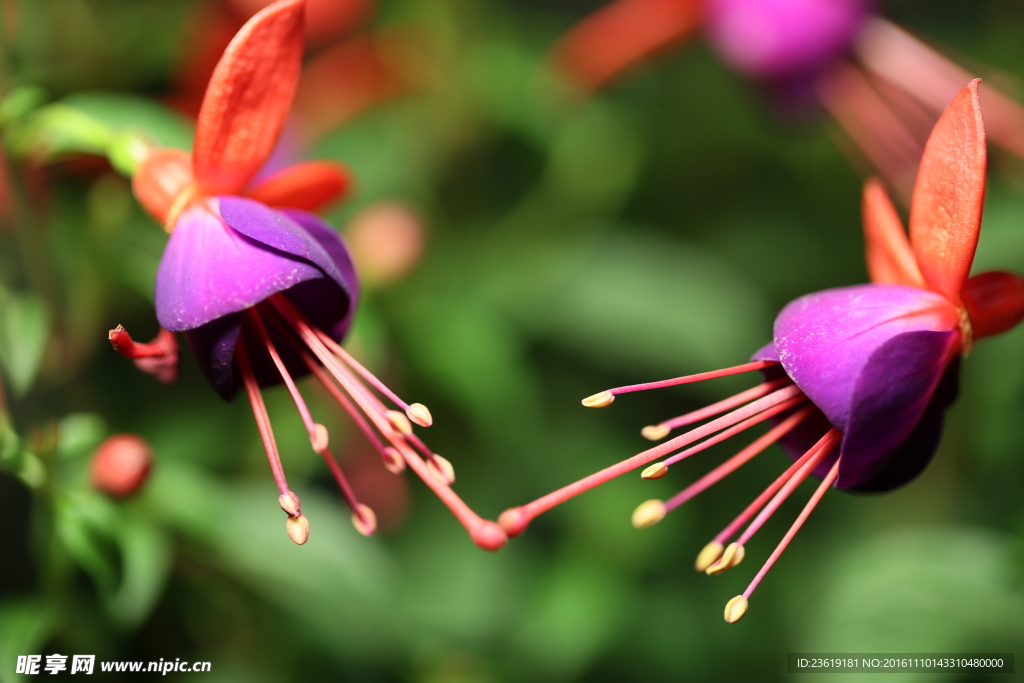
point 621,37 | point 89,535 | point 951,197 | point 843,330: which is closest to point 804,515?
point 843,330

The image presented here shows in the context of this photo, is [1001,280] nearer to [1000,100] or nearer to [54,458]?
[1000,100]

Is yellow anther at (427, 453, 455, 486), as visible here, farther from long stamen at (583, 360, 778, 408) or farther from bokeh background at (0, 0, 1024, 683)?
bokeh background at (0, 0, 1024, 683)

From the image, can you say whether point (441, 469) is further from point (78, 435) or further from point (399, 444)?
point (78, 435)

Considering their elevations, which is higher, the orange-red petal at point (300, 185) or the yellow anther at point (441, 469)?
the orange-red petal at point (300, 185)

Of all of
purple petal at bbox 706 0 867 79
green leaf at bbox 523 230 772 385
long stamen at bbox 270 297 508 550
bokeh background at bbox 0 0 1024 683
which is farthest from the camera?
green leaf at bbox 523 230 772 385

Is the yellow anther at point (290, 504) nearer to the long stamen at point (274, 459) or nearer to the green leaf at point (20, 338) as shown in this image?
the long stamen at point (274, 459)

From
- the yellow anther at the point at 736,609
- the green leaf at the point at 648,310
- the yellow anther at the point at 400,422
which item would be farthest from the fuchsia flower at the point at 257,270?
the green leaf at the point at 648,310

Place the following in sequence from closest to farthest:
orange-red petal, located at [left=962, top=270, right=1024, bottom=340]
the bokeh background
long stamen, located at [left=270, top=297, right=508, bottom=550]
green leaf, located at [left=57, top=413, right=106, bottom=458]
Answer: long stamen, located at [left=270, top=297, right=508, bottom=550] < orange-red petal, located at [left=962, top=270, right=1024, bottom=340] < green leaf, located at [left=57, top=413, right=106, bottom=458] < the bokeh background

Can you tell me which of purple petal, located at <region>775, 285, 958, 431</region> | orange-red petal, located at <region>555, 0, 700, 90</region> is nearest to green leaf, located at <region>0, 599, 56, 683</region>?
purple petal, located at <region>775, 285, 958, 431</region>

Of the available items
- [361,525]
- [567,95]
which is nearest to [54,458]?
[361,525]
